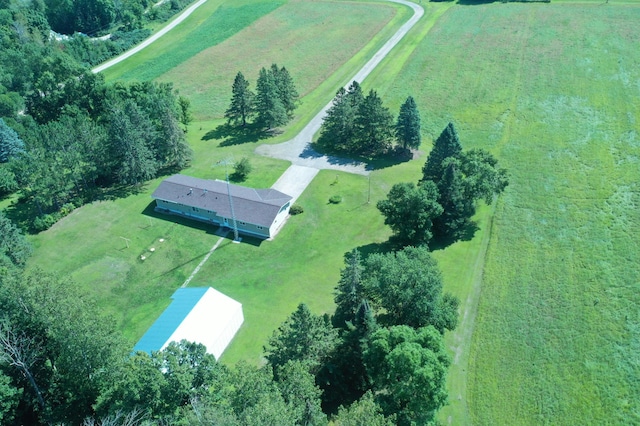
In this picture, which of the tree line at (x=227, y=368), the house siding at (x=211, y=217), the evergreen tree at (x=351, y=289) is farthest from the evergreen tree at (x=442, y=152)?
the evergreen tree at (x=351, y=289)

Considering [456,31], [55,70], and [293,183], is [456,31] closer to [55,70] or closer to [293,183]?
[293,183]

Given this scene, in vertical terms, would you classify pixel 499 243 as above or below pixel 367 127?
below

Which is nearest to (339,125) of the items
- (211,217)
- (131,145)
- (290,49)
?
(211,217)

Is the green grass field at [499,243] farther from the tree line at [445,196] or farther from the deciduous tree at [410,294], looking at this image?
the deciduous tree at [410,294]

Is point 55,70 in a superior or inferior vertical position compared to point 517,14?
superior

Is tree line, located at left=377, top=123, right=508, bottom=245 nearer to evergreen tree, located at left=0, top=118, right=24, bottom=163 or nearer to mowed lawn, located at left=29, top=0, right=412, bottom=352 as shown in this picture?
mowed lawn, located at left=29, top=0, right=412, bottom=352

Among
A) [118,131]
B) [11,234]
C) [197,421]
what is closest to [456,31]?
[118,131]

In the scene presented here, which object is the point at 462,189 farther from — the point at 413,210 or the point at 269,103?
the point at 269,103
